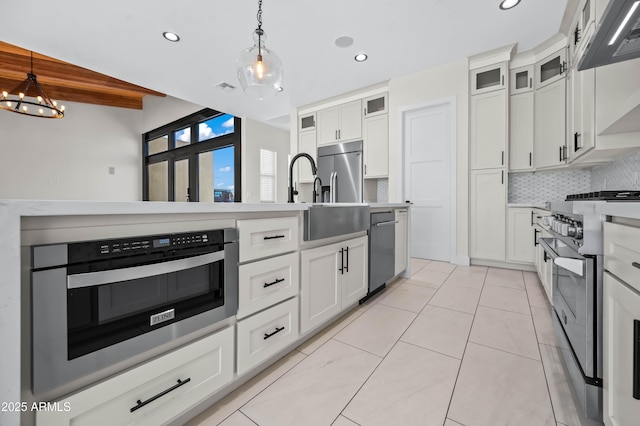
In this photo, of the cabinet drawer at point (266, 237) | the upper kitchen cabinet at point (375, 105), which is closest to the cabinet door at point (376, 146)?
the upper kitchen cabinet at point (375, 105)

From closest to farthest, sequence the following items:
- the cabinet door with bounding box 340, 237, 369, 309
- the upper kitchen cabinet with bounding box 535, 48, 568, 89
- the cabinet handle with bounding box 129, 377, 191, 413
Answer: the cabinet handle with bounding box 129, 377, 191, 413 → the cabinet door with bounding box 340, 237, 369, 309 → the upper kitchen cabinet with bounding box 535, 48, 568, 89

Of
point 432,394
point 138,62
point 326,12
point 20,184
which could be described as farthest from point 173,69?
point 432,394

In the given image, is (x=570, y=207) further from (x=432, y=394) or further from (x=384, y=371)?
(x=384, y=371)

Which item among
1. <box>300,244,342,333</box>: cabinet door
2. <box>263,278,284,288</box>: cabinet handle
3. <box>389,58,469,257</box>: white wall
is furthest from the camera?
<box>389,58,469,257</box>: white wall

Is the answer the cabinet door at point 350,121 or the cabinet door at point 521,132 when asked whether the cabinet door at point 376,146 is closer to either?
the cabinet door at point 350,121

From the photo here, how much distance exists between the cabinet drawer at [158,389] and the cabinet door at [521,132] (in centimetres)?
394

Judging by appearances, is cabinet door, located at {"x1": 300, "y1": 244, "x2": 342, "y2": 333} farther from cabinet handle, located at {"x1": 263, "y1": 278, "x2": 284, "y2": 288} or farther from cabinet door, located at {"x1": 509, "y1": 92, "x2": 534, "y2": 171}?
cabinet door, located at {"x1": 509, "y1": 92, "x2": 534, "y2": 171}

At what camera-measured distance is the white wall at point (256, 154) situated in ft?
18.4

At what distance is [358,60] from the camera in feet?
11.8

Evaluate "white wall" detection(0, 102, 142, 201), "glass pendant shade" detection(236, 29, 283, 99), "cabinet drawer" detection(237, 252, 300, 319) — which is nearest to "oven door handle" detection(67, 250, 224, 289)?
"cabinet drawer" detection(237, 252, 300, 319)

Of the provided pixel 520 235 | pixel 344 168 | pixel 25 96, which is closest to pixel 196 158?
pixel 25 96

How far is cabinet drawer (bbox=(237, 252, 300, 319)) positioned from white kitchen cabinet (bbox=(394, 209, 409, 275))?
5.11 feet

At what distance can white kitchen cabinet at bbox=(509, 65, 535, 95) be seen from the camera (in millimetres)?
3288

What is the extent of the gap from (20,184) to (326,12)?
6.99 metres
